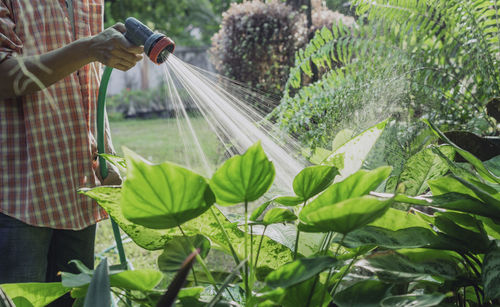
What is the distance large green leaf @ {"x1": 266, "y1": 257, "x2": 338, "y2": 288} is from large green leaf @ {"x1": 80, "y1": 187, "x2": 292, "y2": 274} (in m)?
0.13

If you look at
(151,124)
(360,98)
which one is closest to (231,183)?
(360,98)

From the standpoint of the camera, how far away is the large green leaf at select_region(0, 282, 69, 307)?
63 centimetres

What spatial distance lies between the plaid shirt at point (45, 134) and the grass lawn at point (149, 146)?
47cm

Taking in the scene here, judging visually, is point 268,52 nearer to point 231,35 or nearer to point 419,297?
point 231,35

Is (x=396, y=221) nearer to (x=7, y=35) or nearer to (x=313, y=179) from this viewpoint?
(x=313, y=179)

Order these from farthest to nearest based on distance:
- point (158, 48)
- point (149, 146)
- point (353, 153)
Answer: point (149, 146)
point (158, 48)
point (353, 153)

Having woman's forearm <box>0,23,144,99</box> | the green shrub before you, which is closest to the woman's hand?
woman's forearm <box>0,23,144,99</box>

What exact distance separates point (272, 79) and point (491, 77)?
2280 millimetres

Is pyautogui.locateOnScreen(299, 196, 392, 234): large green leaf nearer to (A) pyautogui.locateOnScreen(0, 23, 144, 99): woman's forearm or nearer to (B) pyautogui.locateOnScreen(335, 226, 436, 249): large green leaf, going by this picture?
(B) pyautogui.locateOnScreen(335, 226, 436, 249): large green leaf

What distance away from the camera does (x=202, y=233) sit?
2.16 feet

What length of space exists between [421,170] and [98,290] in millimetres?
526

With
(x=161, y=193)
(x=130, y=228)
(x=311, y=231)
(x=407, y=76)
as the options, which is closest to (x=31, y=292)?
(x=130, y=228)

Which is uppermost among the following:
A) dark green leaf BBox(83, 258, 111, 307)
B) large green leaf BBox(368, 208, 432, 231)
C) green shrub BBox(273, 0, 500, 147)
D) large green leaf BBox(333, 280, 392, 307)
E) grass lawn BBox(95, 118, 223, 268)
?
green shrub BBox(273, 0, 500, 147)

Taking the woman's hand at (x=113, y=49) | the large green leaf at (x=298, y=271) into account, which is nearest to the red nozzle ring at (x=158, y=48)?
the woman's hand at (x=113, y=49)
